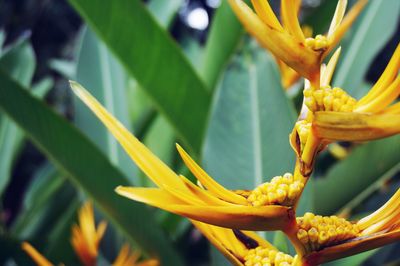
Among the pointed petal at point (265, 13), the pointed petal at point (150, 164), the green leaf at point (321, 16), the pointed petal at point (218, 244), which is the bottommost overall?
the green leaf at point (321, 16)

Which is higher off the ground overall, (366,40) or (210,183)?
(210,183)

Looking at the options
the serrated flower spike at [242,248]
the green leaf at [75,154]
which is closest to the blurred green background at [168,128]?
the green leaf at [75,154]

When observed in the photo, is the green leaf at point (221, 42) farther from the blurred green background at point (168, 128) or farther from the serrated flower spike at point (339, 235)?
the serrated flower spike at point (339, 235)

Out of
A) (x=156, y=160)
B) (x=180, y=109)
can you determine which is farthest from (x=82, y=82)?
(x=156, y=160)

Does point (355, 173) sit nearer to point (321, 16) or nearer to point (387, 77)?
point (321, 16)

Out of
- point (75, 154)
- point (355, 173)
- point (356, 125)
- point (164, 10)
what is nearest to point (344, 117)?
point (356, 125)
